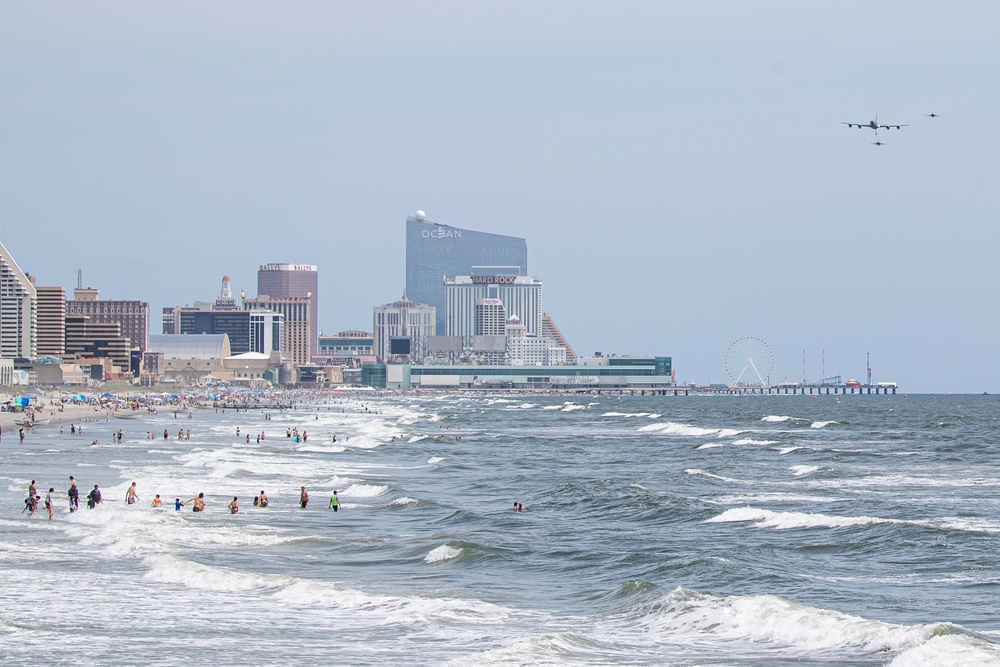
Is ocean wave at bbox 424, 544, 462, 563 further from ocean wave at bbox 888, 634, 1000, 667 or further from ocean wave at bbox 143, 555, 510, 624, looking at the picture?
ocean wave at bbox 888, 634, 1000, 667

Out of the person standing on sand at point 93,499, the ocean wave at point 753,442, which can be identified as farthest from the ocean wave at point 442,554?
the ocean wave at point 753,442

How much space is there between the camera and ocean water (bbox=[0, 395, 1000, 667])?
30.5 metres

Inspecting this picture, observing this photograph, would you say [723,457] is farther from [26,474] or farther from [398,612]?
[398,612]

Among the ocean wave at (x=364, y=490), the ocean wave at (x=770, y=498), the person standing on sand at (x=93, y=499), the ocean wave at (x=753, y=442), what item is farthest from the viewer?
the ocean wave at (x=753, y=442)

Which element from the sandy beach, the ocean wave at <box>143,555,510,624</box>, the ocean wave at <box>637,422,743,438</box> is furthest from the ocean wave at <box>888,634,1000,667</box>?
the sandy beach

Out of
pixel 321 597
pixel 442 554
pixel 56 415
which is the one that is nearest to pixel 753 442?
pixel 442 554

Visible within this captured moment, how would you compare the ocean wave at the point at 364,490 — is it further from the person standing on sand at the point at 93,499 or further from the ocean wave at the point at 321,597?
the ocean wave at the point at 321,597

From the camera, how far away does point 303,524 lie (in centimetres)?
5297

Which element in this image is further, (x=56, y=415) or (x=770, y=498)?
(x=56, y=415)

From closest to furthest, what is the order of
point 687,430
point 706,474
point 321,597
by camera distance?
point 321,597, point 706,474, point 687,430

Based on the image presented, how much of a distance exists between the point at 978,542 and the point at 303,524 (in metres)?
24.8

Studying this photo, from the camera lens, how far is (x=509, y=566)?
42531 millimetres

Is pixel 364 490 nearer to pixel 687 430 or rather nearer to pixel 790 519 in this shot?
pixel 790 519

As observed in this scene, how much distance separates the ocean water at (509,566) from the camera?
30.5 metres
